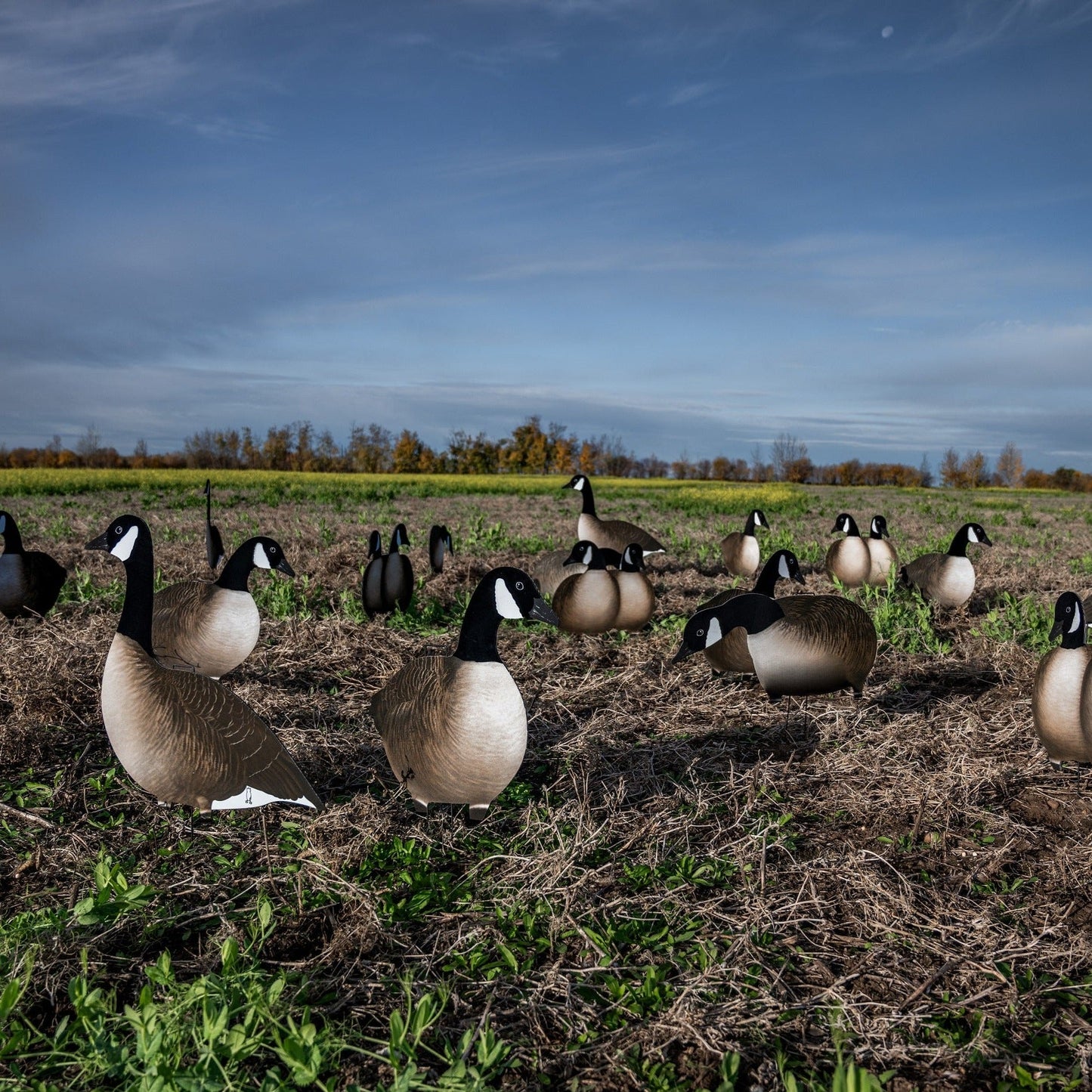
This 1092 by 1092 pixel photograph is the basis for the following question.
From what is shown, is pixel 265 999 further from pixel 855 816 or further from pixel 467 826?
pixel 855 816

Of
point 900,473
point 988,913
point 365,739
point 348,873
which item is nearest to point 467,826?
point 348,873

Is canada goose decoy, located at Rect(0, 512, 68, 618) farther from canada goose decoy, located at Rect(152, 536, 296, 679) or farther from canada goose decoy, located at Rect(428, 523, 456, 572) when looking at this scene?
canada goose decoy, located at Rect(428, 523, 456, 572)

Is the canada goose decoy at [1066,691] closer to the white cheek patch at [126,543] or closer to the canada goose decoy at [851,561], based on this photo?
the white cheek patch at [126,543]

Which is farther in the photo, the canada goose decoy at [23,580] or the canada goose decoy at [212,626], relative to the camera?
the canada goose decoy at [23,580]

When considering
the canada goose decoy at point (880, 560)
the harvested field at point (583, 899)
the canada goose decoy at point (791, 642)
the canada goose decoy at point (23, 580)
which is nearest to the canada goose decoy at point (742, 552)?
the canada goose decoy at point (880, 560)

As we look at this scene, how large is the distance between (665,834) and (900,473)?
9370 cm

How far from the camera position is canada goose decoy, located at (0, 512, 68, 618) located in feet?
25.2

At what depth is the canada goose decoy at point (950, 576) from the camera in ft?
29.2

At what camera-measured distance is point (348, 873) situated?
12.0 feet

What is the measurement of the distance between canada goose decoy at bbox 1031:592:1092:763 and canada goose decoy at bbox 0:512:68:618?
28.2ft

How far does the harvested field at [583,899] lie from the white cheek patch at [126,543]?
135cm

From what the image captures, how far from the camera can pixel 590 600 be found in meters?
7.46

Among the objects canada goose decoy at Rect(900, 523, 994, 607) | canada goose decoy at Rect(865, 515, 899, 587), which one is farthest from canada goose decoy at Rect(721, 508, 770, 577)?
canada goose decoy at Rect(900, 523, 994, 607)

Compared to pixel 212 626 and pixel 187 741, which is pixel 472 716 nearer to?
pixel 187 741
